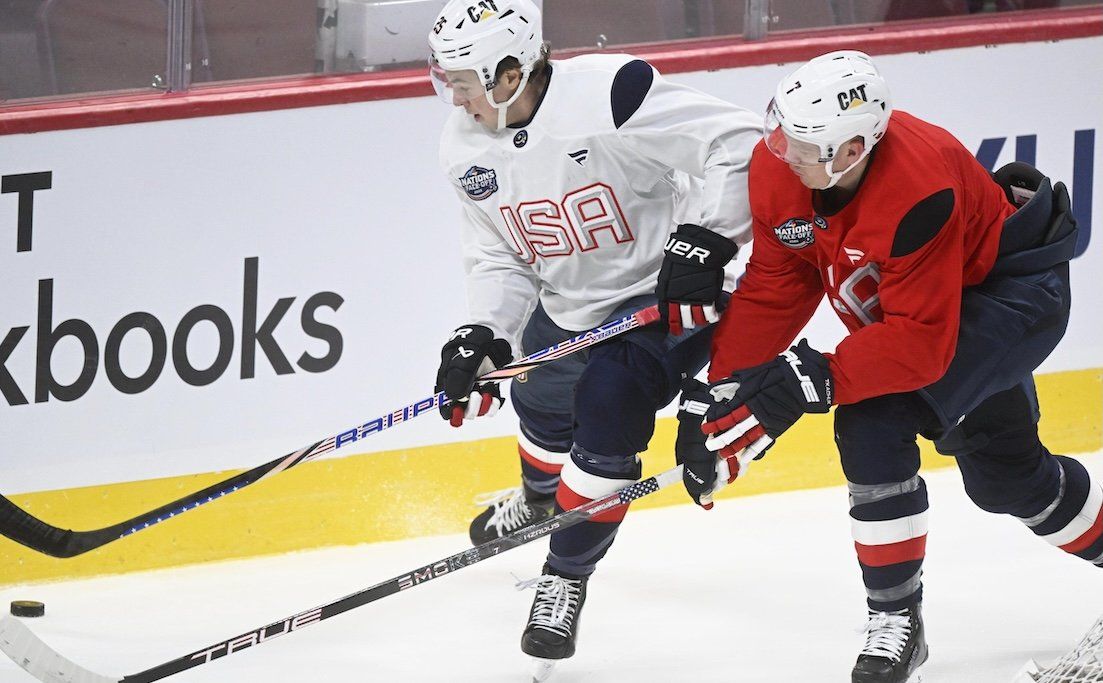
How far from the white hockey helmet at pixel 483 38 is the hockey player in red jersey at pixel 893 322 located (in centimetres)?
51

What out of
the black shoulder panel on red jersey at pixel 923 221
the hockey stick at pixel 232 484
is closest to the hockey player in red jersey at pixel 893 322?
the black shoulder panel on red jersey at pixel 923 221

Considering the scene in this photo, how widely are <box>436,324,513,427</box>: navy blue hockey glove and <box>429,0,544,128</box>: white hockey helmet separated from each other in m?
0.46

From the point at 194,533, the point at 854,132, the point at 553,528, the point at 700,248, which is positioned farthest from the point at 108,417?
the point at 854,132

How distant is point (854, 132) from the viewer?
84.6 inches

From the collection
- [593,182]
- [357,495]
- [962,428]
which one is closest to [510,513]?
[357,495]

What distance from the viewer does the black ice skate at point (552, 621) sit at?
2561 millimetres

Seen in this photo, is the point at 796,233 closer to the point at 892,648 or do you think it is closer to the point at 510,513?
the point at 892,648

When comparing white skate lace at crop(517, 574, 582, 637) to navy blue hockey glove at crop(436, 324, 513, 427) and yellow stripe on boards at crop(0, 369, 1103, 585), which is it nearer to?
navy blue hockey glove at crop(436, 324, 513, 427)

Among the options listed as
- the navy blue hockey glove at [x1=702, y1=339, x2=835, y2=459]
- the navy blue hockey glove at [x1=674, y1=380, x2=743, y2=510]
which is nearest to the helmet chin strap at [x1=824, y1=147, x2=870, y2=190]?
the navy blue hockey glove at [x1=702, y1=339, x2=835, y2=459]

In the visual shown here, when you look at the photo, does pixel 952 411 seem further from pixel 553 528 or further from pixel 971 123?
pixel 971 123

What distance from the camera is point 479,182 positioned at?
271cm

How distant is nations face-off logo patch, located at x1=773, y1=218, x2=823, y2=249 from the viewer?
2348 millimetres

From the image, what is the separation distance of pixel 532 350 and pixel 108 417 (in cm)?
113

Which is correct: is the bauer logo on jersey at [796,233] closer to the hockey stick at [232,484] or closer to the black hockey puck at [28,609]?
the hockey stick at [232,484]
